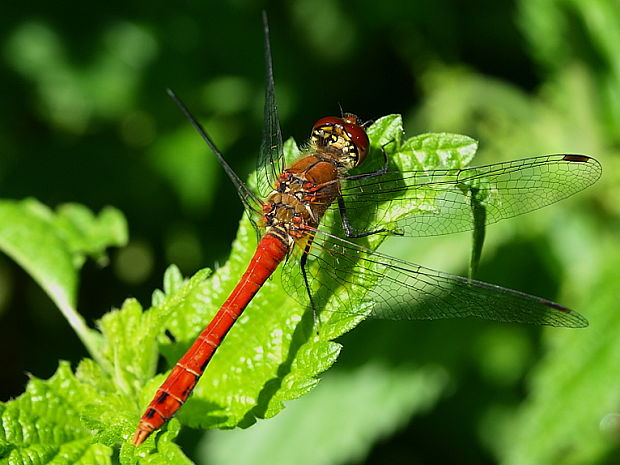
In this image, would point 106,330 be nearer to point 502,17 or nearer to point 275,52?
point 275,52

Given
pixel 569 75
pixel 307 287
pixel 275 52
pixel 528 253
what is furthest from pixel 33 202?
pixel 569 75

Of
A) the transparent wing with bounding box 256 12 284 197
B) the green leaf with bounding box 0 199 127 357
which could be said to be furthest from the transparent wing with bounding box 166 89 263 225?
the green leaf with bounding box 0 199 127 357

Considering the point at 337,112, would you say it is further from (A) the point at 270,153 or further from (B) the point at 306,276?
(B) the point at 306,276

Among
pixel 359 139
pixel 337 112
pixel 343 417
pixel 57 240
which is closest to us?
pixel 359 139

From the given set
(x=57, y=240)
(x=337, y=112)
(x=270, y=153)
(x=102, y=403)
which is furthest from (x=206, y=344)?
(x=337, y=112)

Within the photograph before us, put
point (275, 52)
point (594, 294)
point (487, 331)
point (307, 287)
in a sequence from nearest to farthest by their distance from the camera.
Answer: point (307, 287) < point (594, 294) < point (487, 331) < point (275, 52)

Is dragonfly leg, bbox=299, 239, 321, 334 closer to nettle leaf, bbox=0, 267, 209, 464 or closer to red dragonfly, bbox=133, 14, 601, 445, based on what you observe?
red dragonfly, bbox=133, 14, 601, 445

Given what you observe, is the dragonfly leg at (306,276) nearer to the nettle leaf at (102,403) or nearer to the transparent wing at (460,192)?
the transparent wing at (460,192)
